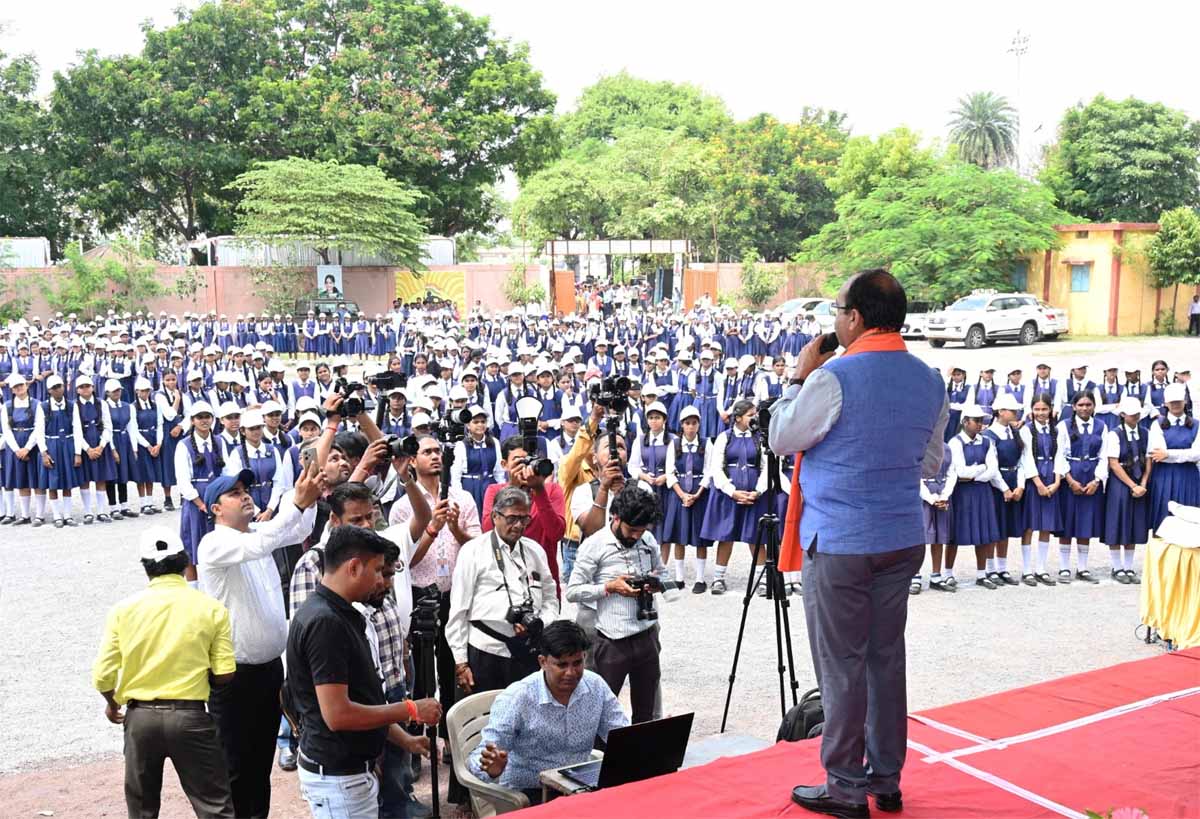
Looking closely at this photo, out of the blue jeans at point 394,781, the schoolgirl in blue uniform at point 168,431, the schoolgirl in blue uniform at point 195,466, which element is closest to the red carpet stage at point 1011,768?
the blue jeans at point 394,781

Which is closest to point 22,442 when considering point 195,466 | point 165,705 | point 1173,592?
point 195,466

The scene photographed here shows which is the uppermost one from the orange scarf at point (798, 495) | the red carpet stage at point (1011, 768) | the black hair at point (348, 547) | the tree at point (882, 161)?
the tree at point (882, 161)

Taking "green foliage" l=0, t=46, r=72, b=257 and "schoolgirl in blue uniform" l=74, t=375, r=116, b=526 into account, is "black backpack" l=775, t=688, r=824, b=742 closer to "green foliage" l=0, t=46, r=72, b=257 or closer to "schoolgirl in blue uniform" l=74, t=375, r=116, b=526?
"schoolgirl in blue uniform" l=74, t=375, r=116, b=526

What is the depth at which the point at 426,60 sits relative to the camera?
4028cm

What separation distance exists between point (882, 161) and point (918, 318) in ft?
32.5

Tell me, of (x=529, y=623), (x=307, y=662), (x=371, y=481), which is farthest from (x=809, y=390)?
(x=371, y=481)

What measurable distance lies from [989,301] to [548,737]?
28738mm

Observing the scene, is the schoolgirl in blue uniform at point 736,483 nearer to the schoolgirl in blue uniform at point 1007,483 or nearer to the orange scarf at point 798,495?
the schoolgirl in blue uniform at point 1007,483

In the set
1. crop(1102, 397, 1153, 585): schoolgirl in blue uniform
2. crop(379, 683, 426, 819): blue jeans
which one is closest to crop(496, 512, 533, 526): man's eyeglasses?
crop(379, 683, 426, 819): blue jeans

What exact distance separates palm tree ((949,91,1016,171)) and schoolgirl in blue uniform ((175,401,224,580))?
50558mm

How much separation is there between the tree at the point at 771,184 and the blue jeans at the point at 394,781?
41.6 m

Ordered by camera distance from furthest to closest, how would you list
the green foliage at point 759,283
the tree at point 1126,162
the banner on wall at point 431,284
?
the green foliage at point 759,283 → the banner on wall at point 431,284 → the tree at point 1126,162

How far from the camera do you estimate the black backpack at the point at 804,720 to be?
4843mm

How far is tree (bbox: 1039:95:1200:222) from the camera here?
38.3m
